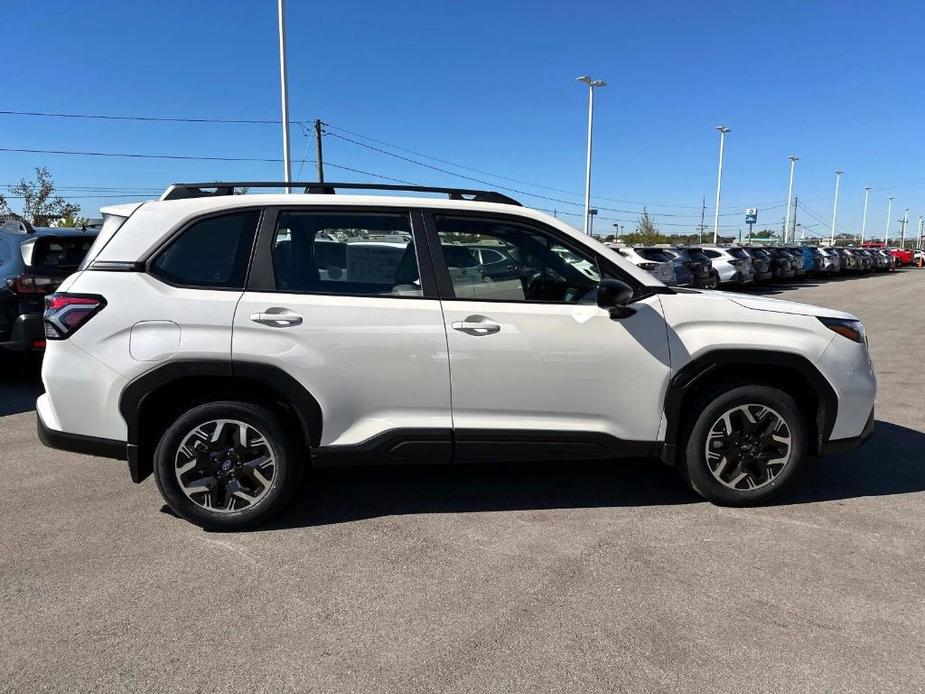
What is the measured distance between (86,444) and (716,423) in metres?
3.43

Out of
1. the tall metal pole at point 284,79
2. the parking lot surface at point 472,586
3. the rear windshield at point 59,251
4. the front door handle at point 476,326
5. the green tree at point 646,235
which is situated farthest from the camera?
the green tree at point 646,235

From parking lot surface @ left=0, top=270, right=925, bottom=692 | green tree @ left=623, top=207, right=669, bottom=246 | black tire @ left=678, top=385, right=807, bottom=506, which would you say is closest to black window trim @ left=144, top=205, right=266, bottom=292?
parking lot surface @ left=0, top=270, right=925, bottom=692

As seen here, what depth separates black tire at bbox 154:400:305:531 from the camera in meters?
3.44

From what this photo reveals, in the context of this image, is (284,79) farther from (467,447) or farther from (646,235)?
(646,235)

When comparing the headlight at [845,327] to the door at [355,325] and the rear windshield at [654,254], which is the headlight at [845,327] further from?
the rear windshield at [654,254]

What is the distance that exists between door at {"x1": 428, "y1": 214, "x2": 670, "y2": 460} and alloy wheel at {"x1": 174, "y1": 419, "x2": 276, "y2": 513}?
107 centimetres

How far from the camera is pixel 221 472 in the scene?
351cm

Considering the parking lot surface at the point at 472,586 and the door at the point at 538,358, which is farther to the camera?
the door at the point at 538,358

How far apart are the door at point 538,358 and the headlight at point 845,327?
1044mm

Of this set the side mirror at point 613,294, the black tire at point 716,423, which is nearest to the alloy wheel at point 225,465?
the side mirror at point 613,294

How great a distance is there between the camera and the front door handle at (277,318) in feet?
11.1

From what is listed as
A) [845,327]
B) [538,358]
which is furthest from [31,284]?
[845,327]

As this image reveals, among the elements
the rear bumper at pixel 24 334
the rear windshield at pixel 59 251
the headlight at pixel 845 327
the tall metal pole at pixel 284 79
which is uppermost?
the tall metal pole at pixel 284 79

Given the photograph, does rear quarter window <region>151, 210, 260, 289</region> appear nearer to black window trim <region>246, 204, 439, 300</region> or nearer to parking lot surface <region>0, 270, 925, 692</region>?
black window trim <region>246, 204, 439, 300</region>
